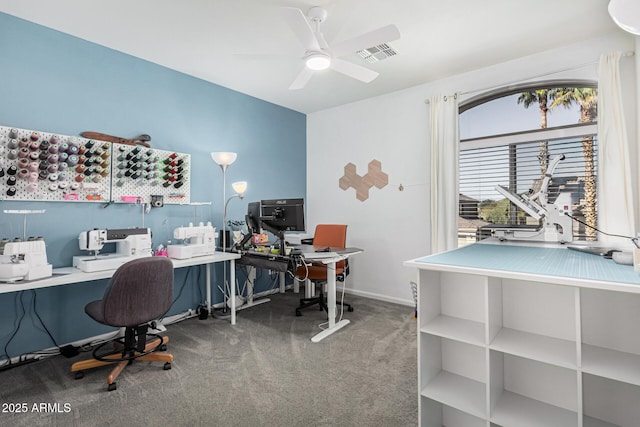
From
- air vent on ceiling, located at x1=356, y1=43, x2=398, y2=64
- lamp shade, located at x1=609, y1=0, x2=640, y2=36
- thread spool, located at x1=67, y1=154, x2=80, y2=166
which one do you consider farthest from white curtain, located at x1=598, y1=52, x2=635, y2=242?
thread spool, located at x1=67, y1=154, x2=80, y2=166

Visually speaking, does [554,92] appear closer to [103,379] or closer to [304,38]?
[304,38]

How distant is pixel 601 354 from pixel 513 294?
39 cm

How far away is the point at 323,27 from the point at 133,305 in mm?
2532

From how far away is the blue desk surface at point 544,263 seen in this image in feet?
4.21

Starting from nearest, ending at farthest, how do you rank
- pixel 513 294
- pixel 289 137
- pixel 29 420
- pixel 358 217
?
pixel 513 294 → pixel 29 420 → pixel 358 217 → pixel 289 137

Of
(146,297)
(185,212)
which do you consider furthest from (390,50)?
(146,297)

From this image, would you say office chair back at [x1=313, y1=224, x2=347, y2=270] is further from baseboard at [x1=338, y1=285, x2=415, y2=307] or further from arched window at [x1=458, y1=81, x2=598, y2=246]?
arched window at [x1=458, y1=81, x2=598, y2=246]

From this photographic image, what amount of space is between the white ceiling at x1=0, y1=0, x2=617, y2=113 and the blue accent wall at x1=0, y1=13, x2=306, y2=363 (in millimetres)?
186

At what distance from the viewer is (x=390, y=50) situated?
2957mm

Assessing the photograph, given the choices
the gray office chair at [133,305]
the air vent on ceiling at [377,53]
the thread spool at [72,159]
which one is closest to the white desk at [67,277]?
the gray office chair at [133,305]

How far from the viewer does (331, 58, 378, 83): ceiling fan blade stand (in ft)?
8.32

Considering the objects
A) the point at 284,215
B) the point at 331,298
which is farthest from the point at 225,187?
the point at 331,298

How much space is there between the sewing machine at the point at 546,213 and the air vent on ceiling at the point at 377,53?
5.25ft

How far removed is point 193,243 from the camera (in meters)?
3.14
